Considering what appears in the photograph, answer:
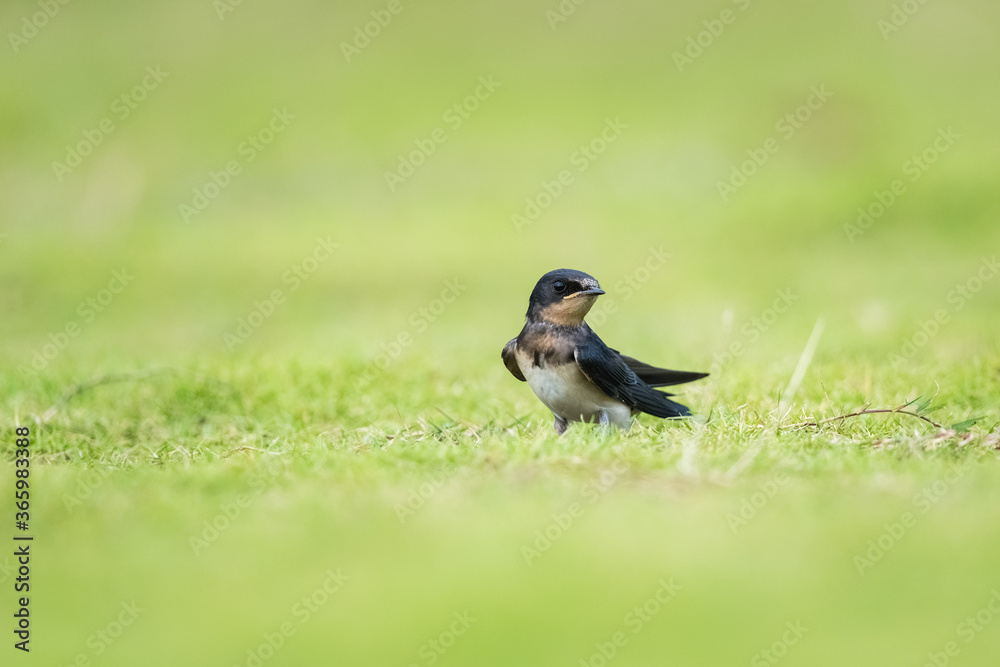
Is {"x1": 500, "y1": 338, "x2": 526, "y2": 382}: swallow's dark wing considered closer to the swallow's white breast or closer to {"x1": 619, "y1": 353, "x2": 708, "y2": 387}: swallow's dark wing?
the swallow's white breast

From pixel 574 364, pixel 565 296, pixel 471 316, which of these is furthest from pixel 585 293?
pixel 471 316

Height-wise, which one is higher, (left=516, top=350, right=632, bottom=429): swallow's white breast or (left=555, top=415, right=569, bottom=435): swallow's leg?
(left=516, top=350, right=632, bottom=429): swallow's white breast

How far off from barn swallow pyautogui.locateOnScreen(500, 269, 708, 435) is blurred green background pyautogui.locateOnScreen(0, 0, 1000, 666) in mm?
352

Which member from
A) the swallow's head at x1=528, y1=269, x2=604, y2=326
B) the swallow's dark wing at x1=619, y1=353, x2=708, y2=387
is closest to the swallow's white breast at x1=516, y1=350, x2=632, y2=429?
the swallow's head at x1=528, y1=269, x2=604, y2=326

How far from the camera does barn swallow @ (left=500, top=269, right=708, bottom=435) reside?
6.10 metres

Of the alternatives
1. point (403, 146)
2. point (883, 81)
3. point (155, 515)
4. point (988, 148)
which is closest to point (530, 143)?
point (403, 146)

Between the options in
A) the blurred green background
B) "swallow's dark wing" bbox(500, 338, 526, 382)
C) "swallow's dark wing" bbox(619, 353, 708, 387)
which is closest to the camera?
the blurred green background

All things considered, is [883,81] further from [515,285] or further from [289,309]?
[289,309]

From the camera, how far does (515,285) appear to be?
1382 centimetres

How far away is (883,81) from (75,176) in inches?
487

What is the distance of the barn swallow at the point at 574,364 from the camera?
6.10 m

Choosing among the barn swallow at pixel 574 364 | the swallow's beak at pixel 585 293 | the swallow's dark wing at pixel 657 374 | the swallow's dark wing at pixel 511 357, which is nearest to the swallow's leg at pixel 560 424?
the barn swallow at pixel 574 364

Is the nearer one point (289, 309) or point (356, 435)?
point (356, 435)

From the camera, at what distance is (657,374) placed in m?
6.88
